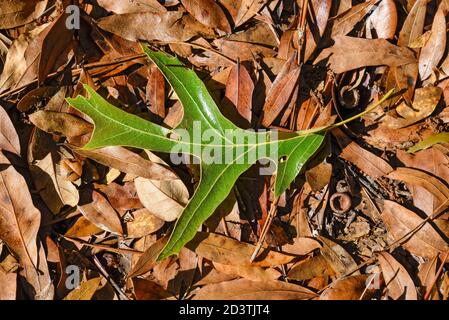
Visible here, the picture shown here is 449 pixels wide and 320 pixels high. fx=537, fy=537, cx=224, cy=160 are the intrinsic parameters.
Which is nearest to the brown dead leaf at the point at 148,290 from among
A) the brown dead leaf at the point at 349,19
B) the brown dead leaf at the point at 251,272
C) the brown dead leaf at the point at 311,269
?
the brown dead leaf at the point at 251,272

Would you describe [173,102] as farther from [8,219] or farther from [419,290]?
[419,290]

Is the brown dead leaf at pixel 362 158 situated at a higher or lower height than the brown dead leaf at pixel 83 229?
higher

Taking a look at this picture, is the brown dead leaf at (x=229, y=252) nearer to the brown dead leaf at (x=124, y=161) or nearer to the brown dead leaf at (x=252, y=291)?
the brown dead leaf at (x=252, y=291)

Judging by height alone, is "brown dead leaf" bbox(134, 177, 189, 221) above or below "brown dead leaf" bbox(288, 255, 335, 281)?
above

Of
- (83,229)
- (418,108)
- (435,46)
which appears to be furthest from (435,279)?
Answer: (83,229)

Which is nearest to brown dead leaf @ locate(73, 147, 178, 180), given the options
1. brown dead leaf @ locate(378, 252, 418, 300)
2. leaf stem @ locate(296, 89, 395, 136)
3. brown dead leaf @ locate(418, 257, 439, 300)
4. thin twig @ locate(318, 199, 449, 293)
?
leaf stem @ locate(296, 89, 395, 136)

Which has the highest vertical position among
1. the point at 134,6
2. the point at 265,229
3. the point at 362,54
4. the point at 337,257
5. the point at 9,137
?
the point at 134,6

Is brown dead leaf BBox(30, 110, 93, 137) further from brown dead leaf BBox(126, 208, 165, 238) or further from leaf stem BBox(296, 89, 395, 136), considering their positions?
leaf stem BBox(296, 89, 395, 136)

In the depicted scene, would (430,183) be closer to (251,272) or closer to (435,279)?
(435,279)

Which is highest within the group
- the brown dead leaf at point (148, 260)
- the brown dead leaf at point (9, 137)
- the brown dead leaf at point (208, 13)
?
the brown dead leaf at point (208, 13)
